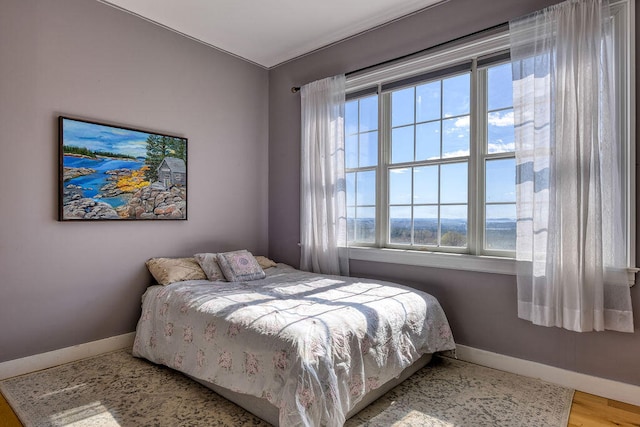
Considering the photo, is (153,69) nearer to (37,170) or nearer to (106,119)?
(106,119)

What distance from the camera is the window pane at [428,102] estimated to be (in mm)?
3096

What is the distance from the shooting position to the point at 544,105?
244 centimetres

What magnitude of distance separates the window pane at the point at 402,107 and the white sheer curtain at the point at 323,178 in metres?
0.48

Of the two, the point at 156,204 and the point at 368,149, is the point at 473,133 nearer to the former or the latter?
the point at 368,149

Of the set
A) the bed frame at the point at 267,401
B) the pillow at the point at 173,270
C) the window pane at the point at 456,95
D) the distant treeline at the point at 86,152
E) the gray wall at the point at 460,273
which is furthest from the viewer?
the pillow at the point at 173,270

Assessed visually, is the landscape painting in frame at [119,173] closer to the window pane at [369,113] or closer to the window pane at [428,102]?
the window pane at [369,113]

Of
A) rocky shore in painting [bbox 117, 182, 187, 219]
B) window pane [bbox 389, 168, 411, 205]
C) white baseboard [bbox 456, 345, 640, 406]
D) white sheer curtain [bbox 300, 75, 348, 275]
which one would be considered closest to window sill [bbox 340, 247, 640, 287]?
white sheer curtain [bbox 300, 75, 348, 275]

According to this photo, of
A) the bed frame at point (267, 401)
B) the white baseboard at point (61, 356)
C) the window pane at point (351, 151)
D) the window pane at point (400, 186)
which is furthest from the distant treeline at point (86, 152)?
the window pane at point (400, 186)

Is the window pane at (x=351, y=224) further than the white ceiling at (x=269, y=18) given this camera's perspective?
Yes

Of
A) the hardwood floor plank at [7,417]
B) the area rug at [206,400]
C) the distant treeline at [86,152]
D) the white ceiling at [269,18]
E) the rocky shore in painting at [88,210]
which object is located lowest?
the area rug at [206,400]

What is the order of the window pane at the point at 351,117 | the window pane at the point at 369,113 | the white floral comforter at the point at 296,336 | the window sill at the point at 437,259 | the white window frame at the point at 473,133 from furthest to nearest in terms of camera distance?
1. the window pane at the point at 351,117
2. the window pane at the point at 369,113
3. the window sill at the point at 437,259
4. the white window frame at the point at 473,133
5. the white floral comforter at the point at 296,336

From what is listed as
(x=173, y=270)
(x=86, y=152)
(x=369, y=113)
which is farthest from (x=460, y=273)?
(x=86, y=152)

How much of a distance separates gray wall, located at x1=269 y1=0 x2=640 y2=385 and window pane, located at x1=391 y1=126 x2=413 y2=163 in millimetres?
658

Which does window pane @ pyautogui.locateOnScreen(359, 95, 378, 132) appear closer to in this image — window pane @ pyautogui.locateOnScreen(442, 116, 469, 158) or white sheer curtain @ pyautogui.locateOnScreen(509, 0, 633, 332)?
window pane @ pyautogui.locateOnScreen(442, 116, 469, 158)
